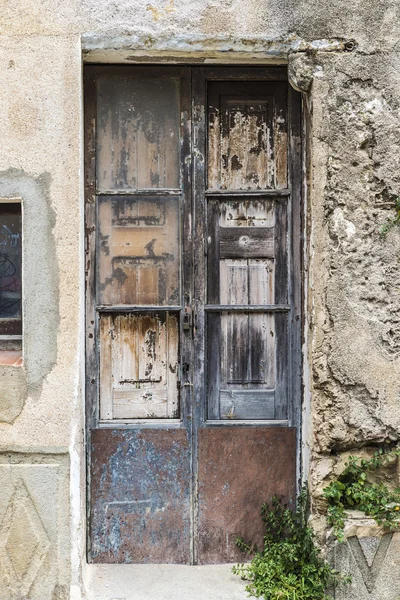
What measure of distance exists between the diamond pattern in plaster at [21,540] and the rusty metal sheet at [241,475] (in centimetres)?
84

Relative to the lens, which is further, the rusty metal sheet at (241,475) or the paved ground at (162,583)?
the rusty metal sheet at (241,475)

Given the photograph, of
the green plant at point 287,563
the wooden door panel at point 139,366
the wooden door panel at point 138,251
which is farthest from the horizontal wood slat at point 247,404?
the wooden door panel at point 138,251

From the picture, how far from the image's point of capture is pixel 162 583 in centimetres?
298

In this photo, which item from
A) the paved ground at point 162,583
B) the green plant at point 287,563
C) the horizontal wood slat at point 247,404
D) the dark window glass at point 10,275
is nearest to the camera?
the green plant at point 287,563

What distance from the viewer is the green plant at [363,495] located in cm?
278

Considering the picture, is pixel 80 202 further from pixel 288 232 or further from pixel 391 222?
pixel 391 222

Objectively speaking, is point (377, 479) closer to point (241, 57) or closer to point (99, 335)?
point (99, 335)

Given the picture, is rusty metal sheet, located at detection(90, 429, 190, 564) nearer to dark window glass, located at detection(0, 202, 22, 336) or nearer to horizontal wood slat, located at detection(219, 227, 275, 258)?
dark window glass, located at detection(0, 202, 22, 336)

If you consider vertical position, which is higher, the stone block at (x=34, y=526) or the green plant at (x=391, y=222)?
the green plant at (x=391, y=222)

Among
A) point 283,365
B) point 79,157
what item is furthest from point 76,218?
point 283,365

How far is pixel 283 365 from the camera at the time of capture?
3148mm

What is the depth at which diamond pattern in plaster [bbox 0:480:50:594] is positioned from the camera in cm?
280

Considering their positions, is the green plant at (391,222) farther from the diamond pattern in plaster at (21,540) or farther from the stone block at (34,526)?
the diamond pattern in plaster at (21,540)

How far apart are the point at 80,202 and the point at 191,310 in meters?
0.79
